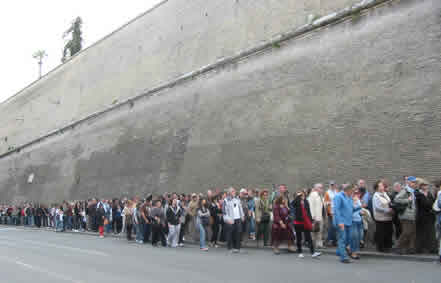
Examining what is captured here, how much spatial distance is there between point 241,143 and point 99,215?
30.2 feet

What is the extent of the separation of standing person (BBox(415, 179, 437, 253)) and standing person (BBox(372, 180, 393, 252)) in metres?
0.65

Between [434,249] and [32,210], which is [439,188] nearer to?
[434,249]

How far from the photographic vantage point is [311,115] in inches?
617

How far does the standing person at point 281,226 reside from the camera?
11.9 metres

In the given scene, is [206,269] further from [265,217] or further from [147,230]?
[147,230]

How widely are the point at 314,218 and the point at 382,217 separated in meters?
1.84

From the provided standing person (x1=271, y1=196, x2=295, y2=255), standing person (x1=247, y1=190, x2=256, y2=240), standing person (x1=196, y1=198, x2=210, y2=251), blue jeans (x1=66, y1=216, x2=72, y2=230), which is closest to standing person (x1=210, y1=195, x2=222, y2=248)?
standing person (x1=196, y1=198, x2=210, y2=251)

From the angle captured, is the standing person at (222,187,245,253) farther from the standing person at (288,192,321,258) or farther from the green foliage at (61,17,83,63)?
the green foliage at (61,17,83,63)

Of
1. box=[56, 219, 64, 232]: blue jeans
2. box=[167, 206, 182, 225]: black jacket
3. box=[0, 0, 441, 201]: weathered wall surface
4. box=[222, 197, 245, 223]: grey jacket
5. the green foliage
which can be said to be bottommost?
box=[56, 219, 64, 232]: blue jeans

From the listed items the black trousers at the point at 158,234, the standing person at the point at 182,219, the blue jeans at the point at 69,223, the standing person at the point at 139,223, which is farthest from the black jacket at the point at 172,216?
the blue jeans at the point at 69,223

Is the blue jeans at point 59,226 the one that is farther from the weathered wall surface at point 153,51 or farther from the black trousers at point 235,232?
the black trousers at point 235,232

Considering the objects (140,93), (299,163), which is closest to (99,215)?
(140,93)

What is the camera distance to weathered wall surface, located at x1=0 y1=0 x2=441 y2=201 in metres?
12.7

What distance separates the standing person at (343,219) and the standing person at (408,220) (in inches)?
51.7
